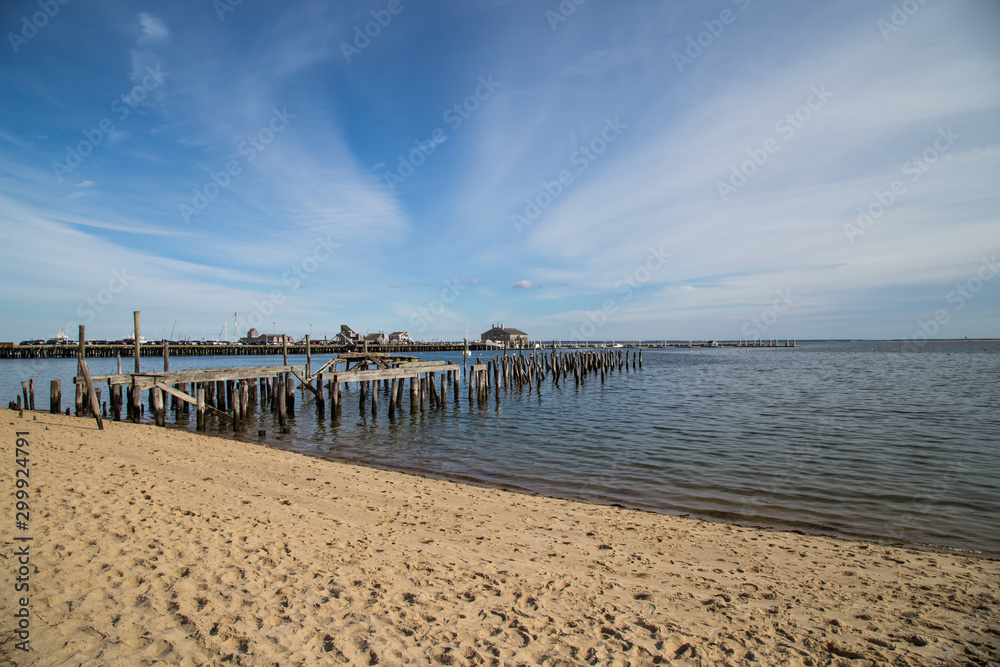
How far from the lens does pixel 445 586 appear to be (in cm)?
474

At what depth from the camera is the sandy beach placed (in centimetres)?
368

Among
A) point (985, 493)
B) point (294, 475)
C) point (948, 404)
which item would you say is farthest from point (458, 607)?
point (948, 404)

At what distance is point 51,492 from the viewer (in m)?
6.76

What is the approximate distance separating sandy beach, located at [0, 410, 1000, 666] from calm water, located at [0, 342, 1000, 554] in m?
1.60

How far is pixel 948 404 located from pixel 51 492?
96.2ft

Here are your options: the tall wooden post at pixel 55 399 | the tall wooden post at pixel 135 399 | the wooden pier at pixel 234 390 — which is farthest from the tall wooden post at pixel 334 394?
the tall wooden post at pixel 55 399

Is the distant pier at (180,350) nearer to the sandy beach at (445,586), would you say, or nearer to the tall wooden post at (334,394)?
the tall wooden post at (334,394)

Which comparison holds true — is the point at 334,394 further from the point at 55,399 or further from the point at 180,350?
the point at 180,350

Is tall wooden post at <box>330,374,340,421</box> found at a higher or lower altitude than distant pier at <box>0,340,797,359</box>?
lower

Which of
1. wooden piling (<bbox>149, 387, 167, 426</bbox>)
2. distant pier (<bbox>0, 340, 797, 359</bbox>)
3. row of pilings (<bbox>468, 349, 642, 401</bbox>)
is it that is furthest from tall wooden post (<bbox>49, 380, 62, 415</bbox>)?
distant pier (<bbox>0, 340, 797, 359</bbox>)

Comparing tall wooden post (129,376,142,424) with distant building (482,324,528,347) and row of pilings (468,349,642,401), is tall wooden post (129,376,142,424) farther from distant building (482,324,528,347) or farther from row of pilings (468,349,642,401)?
distant building (482,324,528,347)

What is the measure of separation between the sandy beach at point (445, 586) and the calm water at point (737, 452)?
160 centimetres

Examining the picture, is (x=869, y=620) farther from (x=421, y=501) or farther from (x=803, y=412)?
(x=803, y=412)

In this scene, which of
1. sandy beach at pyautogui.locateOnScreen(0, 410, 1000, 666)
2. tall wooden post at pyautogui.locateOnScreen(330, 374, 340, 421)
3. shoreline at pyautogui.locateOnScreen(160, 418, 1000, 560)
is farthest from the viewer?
tall wooden post at pyautogui.locateOnScreen(330, 374, 340, 421)
